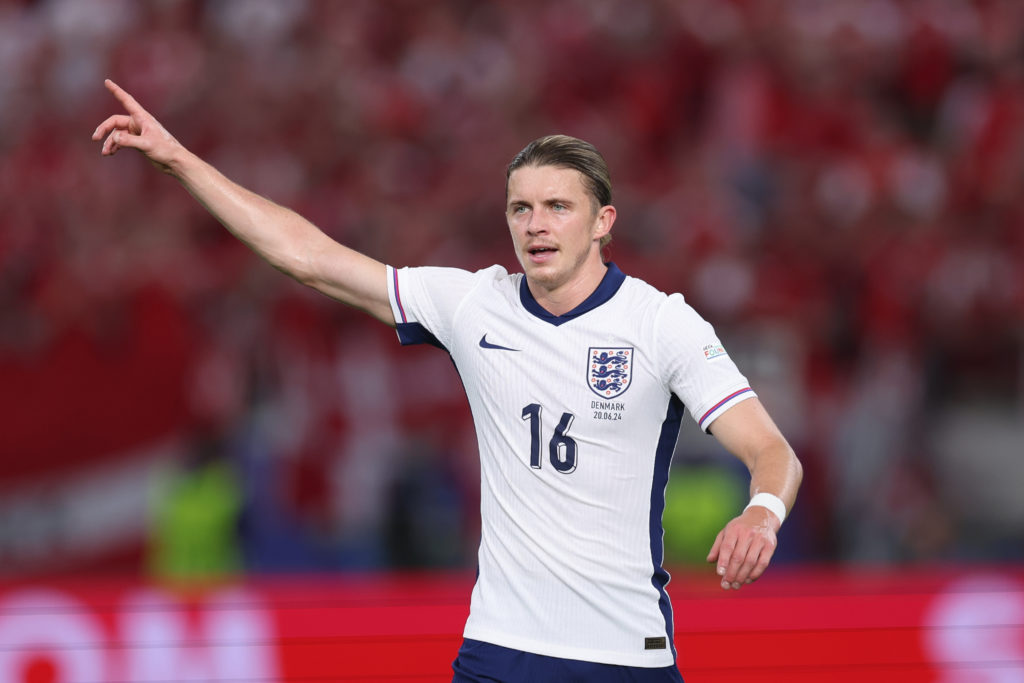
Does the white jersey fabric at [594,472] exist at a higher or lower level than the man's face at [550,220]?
lower

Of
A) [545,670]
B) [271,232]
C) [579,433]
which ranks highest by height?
[271,232]

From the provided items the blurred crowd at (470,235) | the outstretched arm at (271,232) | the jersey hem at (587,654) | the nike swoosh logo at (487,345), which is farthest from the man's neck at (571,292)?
the blurred crowd at (470,235)

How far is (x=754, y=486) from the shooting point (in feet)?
11.7

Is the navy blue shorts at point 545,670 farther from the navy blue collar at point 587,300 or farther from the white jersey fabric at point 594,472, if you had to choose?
the navy blue collar at point 587,300

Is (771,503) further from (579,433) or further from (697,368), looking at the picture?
(579,433)

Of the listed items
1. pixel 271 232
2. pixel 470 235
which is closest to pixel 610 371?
pixel 271 232

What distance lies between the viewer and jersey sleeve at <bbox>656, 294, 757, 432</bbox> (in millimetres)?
3748

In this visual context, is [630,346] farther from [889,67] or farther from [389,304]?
[889,67]

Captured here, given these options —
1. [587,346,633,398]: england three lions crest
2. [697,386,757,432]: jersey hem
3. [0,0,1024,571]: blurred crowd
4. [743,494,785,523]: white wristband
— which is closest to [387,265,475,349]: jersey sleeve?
[587,346,633,398]: england three lions crest

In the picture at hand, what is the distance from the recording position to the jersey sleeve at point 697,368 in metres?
3.75

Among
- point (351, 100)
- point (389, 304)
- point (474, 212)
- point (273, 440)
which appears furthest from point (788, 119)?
point (389, 304)

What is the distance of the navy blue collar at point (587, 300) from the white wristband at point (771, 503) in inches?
30.9

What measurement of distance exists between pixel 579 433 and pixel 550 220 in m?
0.60

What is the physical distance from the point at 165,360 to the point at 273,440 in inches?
37.5
